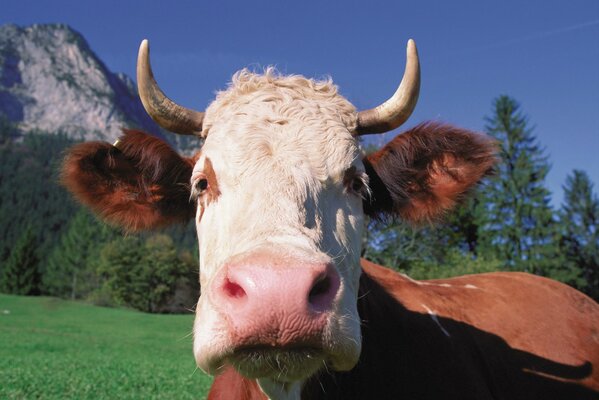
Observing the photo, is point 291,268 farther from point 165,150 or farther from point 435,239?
point 435,239

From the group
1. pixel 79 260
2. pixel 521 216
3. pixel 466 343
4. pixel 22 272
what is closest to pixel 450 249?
pixel 521 216

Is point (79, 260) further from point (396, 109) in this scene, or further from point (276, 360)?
point (276, 360)

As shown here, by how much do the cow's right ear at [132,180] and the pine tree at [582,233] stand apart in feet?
177

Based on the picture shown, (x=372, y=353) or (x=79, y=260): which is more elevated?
(x=79, y=260)

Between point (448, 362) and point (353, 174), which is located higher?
point (353, 174)

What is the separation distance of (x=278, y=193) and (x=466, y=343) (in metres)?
2.53

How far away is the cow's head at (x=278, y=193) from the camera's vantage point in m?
2.33

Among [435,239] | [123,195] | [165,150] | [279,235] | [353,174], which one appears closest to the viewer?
[279,235]

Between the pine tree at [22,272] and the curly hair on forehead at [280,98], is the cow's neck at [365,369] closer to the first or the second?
the curly hair on forehead at [280,98]

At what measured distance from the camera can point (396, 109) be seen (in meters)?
3.87

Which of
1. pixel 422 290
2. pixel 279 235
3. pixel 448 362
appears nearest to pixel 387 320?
pixel 448 362

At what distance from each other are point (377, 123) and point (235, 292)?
6.55 feet

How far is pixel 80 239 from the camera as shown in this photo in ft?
284

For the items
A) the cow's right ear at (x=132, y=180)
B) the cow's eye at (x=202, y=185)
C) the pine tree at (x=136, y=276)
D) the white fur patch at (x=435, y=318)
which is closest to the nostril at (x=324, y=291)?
the cow's eye at (x=202, y=185)
